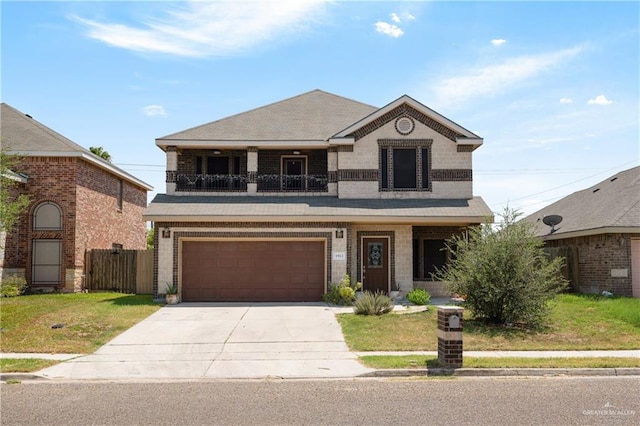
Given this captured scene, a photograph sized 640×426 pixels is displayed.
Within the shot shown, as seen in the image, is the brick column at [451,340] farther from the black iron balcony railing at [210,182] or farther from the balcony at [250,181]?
the black iron balcony railing at [210,182]

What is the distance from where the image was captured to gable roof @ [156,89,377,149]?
22625 mm

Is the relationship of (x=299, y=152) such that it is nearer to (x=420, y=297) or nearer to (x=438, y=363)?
(x=420, y=297)

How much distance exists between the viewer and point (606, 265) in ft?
64.6

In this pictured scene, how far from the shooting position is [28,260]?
2203cm

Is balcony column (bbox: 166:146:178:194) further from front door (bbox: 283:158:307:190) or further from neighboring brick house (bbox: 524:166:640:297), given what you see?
neighboring brick house (bbox: 524:166:640:297)

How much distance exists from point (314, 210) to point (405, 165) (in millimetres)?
4408

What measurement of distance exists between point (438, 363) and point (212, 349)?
5106mm

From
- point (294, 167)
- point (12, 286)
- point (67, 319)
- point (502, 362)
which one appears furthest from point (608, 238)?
point (12, 286)

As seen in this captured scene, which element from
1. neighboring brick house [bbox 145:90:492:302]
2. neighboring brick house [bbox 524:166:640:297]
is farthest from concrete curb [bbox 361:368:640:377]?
neighboring brick house [bbox 145:90:492:302]

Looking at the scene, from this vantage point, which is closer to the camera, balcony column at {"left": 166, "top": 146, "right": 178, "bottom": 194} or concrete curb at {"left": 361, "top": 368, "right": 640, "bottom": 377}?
concrete curb at {"left": 361, "top": 368, "right": 640, "bottom": 377}

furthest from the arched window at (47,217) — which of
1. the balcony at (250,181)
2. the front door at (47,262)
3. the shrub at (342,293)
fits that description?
the shrub at (342,293)

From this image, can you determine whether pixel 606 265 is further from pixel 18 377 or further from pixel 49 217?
pixel 49 217

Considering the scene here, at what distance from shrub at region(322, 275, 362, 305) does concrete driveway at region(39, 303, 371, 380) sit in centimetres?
115

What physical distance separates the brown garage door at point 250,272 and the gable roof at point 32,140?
640 centimetres
